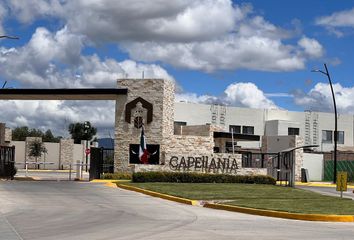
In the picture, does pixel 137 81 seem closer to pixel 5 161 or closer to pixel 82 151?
pixel 5 161

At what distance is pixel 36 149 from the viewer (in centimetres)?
6462

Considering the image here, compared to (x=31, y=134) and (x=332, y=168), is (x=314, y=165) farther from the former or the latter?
(x=31, y=134)

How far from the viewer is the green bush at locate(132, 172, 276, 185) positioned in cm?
3409

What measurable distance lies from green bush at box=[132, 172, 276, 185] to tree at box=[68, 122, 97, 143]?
6940cm

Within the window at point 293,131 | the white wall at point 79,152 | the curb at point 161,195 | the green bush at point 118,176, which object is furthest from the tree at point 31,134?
the curb at point 161,195

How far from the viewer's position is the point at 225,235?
13.3m

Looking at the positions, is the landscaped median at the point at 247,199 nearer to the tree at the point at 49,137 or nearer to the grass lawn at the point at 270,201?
the grass lawn at the point at 270,201

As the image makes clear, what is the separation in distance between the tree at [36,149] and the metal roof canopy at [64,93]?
23.8 metres

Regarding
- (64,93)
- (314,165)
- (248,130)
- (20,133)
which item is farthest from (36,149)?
(20,133)

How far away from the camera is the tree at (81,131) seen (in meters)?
104

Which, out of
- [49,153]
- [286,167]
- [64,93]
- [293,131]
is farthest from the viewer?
[293,131]

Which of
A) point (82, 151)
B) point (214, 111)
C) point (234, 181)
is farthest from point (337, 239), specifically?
point (214, 111)

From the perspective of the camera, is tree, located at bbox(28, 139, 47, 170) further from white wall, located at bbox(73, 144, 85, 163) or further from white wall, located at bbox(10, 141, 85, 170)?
white wall, located at bbox(73, 144, 85, 163)

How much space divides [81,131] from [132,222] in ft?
295
